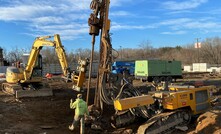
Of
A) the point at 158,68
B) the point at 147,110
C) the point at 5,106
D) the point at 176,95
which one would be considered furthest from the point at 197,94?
the point at 158,68

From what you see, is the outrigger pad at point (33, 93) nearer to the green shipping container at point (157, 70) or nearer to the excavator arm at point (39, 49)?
the excavator arm at point (39, 49)

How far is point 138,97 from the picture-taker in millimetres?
11297

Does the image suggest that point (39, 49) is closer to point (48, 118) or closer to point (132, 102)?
point (48, 118)

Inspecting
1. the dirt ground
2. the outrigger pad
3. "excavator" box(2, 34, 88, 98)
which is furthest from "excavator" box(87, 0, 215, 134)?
the outrigger pad

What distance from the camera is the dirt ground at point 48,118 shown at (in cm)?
1132

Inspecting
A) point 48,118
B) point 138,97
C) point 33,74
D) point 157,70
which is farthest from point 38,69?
point 157,70

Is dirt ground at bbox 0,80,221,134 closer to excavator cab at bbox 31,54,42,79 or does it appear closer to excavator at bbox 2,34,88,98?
excavator at bbox 2,34,88,98

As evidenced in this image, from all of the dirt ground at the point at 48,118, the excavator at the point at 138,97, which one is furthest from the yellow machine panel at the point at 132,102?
the dirt ground at the point at 48,118

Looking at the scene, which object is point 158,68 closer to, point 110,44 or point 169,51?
point 110,44

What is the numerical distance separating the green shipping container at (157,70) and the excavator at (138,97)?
69.3 ft

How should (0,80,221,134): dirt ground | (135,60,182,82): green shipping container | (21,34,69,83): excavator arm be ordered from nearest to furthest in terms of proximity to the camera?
(0,80,221,134): dirt ground, (21,34,69,83): excavator arm, (135,60,182,82): green shipping container

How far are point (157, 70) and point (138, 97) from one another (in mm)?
24273

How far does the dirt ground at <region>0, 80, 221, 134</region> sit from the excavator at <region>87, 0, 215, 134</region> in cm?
46

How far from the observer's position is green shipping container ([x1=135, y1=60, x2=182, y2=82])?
34625 millimetres
